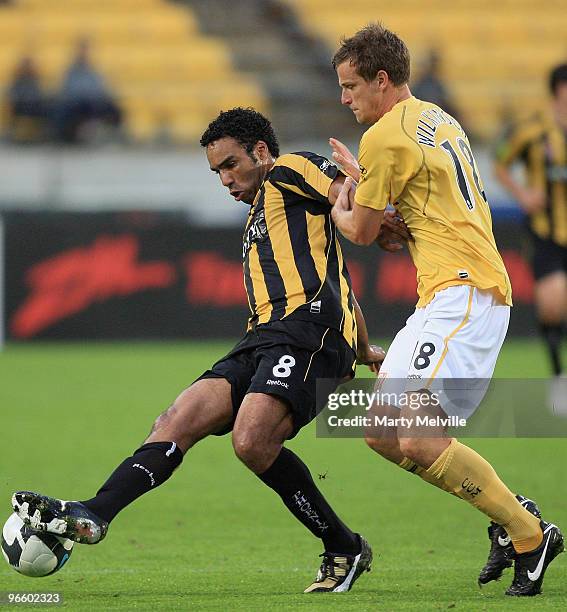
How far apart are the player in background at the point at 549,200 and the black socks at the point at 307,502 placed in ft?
16.8

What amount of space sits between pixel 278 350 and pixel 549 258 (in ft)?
18.2

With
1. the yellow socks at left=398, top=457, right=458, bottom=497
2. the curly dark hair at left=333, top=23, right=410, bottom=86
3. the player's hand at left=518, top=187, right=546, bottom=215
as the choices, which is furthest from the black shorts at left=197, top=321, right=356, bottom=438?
the player's hand at left=518, top=187, right=546, bottom=215

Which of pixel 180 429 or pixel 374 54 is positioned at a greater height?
pixel 374 54

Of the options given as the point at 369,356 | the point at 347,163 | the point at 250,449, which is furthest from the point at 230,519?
the point at 347,163

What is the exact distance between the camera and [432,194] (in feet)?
16.0

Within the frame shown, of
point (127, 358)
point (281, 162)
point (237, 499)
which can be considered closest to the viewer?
point (281, 162)

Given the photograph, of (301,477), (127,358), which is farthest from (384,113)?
(127,358)

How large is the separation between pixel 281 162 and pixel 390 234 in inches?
24.9

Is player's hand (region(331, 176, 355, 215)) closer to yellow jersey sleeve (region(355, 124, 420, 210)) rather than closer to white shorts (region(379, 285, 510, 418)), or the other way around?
yellow jersey sleeve (region(355, 124, 420, 210))

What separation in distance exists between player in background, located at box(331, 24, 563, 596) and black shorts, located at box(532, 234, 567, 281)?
5.47 metres

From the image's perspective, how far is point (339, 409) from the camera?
552 centimetres

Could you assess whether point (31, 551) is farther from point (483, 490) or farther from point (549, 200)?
point (549, 200)

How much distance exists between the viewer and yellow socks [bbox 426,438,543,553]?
475 centimetres

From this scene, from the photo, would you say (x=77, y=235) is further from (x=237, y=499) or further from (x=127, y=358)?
(x=237, y=499)
